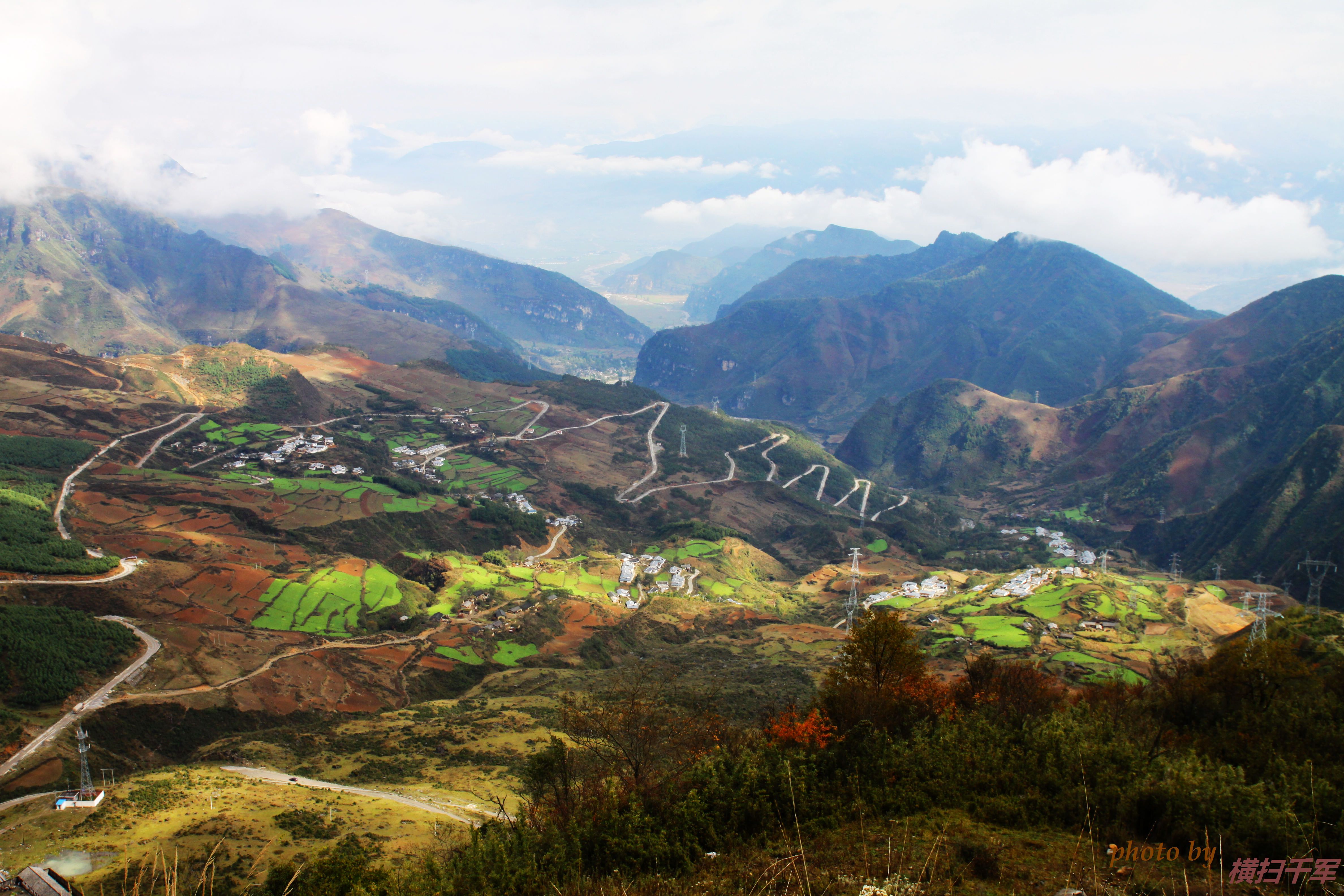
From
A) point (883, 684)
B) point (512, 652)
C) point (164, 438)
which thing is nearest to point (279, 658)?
point (512, 652)

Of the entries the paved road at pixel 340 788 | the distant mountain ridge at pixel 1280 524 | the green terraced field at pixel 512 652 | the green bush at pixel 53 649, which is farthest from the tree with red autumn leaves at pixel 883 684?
the distant mountain ridge at pixel 1280 524

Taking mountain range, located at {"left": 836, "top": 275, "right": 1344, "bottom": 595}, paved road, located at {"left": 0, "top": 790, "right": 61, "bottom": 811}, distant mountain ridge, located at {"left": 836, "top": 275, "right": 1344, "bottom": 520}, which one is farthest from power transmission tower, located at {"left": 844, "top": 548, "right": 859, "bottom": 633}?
distant mountain ridge, located at {"left": 836, "top": 275, "right": 1344, "bottom": 520}

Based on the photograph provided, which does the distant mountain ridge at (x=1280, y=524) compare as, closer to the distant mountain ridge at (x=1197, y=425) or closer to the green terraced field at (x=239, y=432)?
→ the distant mountain ridge at (x=1197, y=425)

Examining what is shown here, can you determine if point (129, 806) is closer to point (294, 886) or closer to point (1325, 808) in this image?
point (294, 886)

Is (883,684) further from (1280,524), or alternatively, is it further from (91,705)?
(1280,524)

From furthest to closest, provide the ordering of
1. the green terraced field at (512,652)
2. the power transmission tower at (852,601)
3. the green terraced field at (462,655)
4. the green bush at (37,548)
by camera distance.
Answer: the power transmission tower at (852,601) → the green terraced field at (512,652) → the green terraced field at (462,655) → the green bush at (37,548)

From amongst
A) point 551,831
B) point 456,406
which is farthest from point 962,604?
point 456,406
